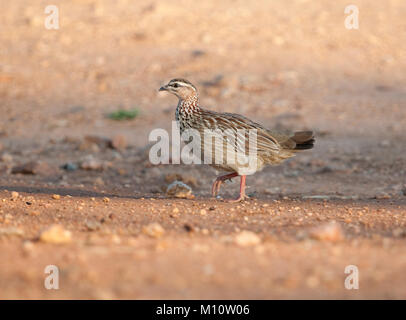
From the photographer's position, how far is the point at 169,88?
7.93 meters

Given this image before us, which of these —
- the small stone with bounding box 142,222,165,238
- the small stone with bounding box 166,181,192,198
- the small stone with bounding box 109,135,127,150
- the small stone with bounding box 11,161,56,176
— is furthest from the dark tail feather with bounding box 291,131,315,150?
the small stone with bounding box 109,135,127,150

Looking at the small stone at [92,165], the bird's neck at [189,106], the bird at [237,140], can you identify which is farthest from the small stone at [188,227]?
the small stone at [92,165]

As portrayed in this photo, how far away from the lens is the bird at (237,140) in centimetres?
720

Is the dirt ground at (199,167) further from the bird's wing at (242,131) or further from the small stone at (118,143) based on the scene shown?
the bird's wing at (242,131)

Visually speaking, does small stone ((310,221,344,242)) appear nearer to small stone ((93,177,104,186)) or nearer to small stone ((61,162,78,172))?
small stone ((93,177,104,186))

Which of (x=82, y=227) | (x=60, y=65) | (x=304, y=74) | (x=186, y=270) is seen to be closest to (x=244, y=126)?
(x=82, y=227)

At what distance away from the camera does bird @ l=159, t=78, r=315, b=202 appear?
284 inches

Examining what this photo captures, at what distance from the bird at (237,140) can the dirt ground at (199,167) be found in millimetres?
464

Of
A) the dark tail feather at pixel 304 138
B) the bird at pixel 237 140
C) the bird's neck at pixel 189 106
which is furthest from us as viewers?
the bird's neck at pixel 189 106

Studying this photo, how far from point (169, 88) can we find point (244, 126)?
115 cm

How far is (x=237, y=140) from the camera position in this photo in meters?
7.29

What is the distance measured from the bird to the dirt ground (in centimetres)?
46
